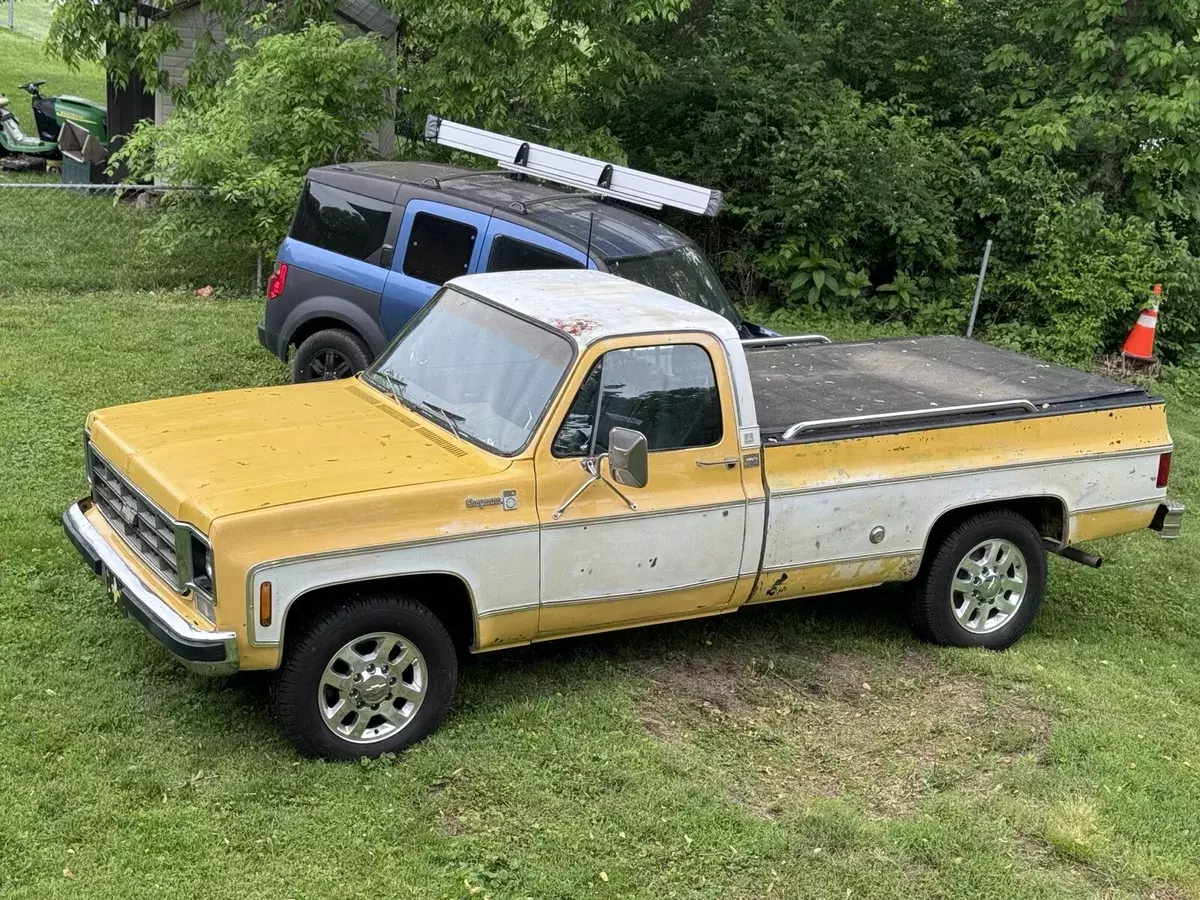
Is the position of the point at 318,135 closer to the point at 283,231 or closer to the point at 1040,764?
the point at 283,231

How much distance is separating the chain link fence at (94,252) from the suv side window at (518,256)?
5.31m

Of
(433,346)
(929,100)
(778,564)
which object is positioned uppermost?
(929,100)

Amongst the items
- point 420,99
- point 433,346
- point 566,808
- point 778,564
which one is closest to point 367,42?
point 420,99

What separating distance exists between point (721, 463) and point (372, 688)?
71.5 inches

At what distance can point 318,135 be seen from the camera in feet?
42.1

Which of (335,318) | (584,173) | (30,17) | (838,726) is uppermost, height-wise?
(584,173)

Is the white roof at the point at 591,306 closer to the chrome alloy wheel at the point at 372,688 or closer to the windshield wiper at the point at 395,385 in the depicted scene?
the windshield wiper at the point at 395,385

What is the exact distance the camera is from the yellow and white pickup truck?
4.98 meters

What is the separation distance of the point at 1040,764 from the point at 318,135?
9632mm

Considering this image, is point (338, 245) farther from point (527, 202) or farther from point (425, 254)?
point (527, 202)

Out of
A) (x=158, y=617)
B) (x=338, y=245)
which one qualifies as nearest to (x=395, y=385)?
(x=158, y=617)

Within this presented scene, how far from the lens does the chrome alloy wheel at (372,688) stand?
5.10 meters

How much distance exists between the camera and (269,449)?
5359mm

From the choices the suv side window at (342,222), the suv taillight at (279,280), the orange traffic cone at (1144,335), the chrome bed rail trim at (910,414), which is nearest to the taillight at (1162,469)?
the chrome bed rail trim at (910,414)
